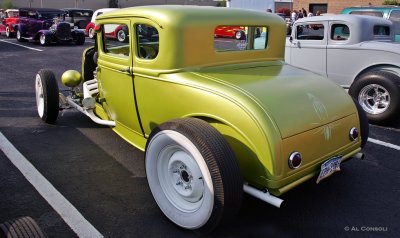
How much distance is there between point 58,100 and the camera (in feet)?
16.8

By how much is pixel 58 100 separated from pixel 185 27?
105 inches

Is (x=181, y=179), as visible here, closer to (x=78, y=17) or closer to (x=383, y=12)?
(x=383, y=12)

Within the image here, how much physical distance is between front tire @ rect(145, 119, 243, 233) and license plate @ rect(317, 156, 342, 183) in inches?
31.0

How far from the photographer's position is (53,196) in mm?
3391

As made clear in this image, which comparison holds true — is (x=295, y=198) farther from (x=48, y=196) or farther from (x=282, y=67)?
(x=48, y=196)

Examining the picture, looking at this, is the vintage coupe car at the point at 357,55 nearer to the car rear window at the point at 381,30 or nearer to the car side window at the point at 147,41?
→ the car rear window at the point at 381,30

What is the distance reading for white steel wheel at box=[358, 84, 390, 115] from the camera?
5723 mm

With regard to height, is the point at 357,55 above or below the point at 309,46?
below

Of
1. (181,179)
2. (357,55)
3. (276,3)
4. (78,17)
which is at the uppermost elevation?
(276,3)

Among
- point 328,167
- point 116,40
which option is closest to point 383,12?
point 116,40

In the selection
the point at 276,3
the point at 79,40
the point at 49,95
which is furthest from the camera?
the point at 276,3

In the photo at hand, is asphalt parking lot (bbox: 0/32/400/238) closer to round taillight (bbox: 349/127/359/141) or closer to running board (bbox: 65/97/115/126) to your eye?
running board (bbox: 65/97/115/126)

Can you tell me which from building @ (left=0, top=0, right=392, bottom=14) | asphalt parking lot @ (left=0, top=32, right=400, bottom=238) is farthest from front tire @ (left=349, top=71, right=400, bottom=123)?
building @ (left=0, top=0, right=392, bottom=14)

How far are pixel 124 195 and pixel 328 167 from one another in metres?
1.83
